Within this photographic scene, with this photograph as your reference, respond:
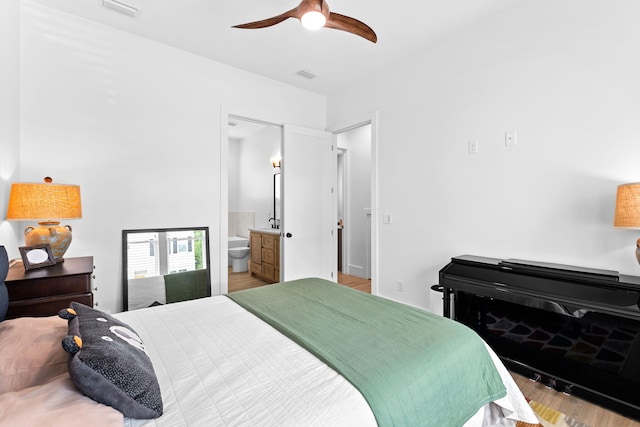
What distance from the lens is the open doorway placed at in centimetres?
517

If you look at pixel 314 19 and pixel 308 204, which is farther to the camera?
pixel 308 204

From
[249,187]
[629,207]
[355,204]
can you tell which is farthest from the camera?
[249,187]

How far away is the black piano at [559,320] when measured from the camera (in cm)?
175

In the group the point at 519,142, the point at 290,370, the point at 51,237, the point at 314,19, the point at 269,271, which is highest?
the point at 314,19

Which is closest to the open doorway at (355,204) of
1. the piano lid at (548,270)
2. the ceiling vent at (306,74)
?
the ceiling vent at (306,74)

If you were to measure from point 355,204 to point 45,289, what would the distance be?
14.0ft

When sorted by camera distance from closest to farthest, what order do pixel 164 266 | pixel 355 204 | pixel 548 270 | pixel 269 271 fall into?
1. pixel 548 270
2. pixel 164 266
3. pixel 269 271
4. pixel 355 204

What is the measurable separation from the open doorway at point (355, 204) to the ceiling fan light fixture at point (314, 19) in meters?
3.24

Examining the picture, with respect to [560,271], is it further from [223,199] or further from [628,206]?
[223,199]

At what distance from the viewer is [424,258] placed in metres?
3.10

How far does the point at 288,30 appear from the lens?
108 inches

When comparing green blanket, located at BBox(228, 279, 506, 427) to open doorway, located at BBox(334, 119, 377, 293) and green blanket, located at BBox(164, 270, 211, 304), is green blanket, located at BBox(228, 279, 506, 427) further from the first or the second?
open doorway, located at BBox(334, 119, 377, 293)

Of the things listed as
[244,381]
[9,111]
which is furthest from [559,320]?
[9,111]

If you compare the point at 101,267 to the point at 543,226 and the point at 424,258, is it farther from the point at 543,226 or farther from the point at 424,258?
the point at 543,226
